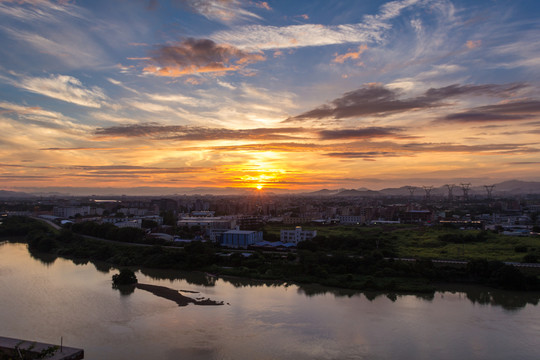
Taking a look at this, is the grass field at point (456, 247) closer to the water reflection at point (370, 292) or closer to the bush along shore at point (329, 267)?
the bush along shore at point (329, 267)

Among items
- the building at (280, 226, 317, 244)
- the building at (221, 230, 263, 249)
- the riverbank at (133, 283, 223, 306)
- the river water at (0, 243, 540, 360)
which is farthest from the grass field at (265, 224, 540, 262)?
the riverbank at (133, 283, 223, 306)

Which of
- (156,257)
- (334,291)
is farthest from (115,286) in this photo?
(334,291)

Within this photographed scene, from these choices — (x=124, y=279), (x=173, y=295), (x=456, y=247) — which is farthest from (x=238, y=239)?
(x=456, y=247)

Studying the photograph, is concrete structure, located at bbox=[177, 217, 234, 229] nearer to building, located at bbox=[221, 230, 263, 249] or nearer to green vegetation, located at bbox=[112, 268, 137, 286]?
building, located at bbox=[221, 230, 263, 249]

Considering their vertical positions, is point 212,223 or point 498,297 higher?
point 212,223

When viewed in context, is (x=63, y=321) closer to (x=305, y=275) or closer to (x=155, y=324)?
(x=155, y=324)

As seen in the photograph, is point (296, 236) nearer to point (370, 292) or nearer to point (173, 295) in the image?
point (370, 292)
